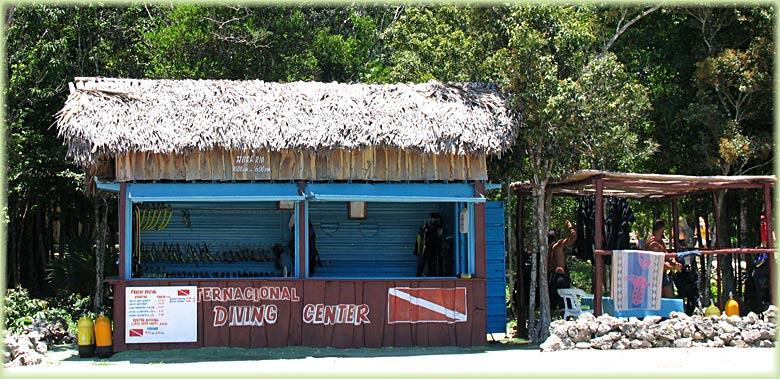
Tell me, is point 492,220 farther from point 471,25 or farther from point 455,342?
point 471,25

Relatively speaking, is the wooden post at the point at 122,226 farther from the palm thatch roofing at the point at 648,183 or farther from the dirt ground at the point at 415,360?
the palm thatch roofing at the point at 648,183

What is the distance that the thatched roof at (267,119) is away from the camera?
12.6 m

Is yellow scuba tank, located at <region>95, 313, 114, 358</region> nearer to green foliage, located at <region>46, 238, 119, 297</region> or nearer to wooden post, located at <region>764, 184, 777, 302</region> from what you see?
green foliage, located at <region>46, 238, 119, 297</region>

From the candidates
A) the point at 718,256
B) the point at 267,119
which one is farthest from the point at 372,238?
the point at 718,256

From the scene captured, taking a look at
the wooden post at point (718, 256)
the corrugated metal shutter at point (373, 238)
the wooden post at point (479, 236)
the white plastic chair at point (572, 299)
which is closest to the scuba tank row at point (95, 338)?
the corrugated metal shutter at point (373, 238)

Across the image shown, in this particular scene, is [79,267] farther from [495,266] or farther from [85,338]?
[495,266]

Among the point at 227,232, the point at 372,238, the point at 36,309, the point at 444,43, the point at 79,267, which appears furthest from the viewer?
the point at 79,267

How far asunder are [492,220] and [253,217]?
160 inches

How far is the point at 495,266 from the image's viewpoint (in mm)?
14945

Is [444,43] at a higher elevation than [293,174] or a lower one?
higher

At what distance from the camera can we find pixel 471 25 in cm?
1647

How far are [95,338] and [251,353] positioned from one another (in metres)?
2.13

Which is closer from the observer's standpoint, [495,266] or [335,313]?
[335,313]

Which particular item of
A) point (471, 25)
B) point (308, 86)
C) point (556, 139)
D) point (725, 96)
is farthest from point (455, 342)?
point (725, 96)
